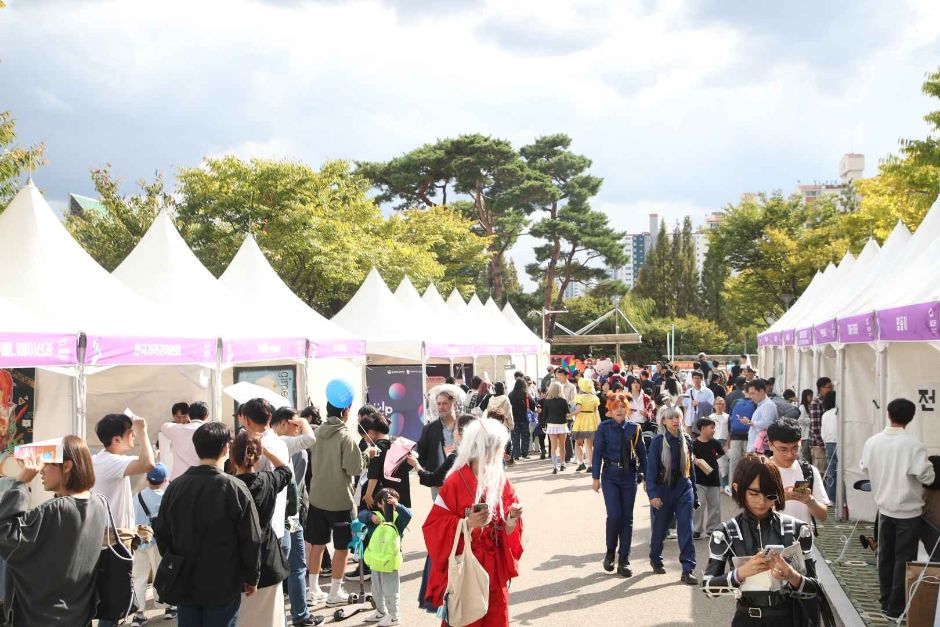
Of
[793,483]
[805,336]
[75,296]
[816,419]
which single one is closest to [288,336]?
[75,296]

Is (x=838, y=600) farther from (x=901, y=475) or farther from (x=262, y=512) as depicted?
(x=262, y=512)

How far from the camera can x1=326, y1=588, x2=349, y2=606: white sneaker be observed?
274 inches

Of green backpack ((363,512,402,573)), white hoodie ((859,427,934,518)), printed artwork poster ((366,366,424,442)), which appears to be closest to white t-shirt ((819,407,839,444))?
white hoodie ((859,427,934,518))

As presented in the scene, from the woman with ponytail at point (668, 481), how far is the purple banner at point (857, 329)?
2883mm

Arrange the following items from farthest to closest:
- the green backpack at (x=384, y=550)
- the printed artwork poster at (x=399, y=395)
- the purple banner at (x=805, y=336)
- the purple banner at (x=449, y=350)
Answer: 1. the purple banner at (x=449, y=350)
2. the printed artwork poster at (x=399, y=395)
3. the purple banner at (x=805, y=336)
4. the green backpack at (x=384, y=550)

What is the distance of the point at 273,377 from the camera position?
12.4 meters

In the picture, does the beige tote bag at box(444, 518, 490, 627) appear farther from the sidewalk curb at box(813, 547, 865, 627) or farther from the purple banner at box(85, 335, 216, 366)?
the purple banner at box(85, 335, 216, 366)

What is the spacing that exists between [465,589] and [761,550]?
5.07ft

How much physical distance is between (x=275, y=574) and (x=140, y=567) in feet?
9.10

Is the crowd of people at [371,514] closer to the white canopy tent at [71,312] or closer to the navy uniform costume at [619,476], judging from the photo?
the navy uniform costume at [619,476]

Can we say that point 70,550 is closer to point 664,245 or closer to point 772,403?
point 772,403

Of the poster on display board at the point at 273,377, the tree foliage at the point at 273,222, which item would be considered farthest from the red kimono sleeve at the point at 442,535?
the tree foliage at the point at 273,222

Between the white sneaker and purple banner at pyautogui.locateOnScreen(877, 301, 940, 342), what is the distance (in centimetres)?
579

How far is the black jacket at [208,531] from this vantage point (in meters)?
4.19
